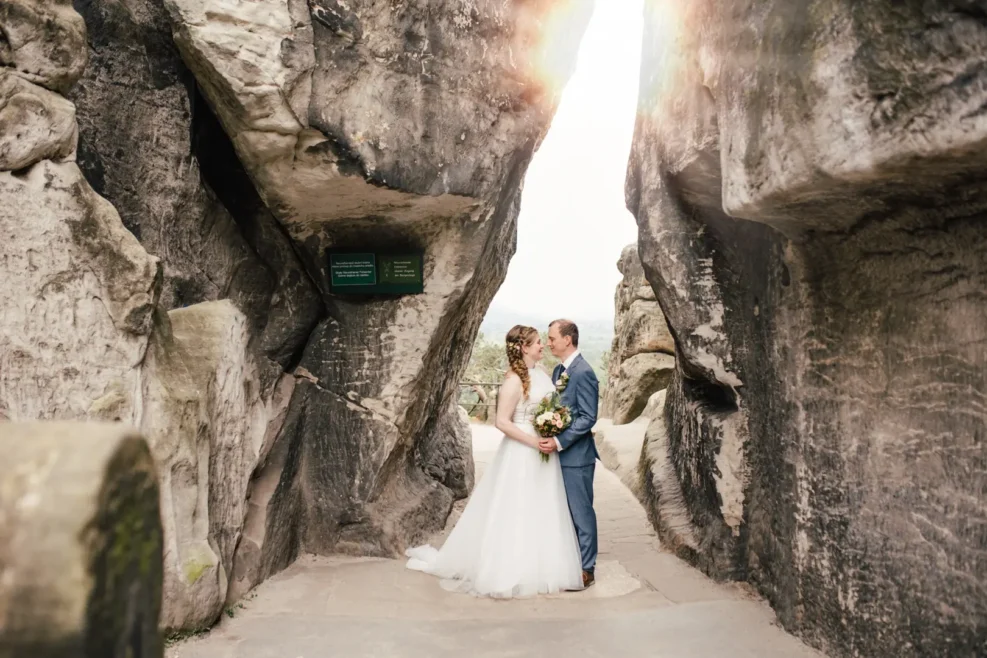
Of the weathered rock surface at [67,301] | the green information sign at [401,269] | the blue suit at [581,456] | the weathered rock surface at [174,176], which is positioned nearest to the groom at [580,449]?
the blue suit at [581,456]

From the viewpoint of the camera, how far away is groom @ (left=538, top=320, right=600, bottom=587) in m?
5.38

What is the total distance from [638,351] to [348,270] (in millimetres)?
8769

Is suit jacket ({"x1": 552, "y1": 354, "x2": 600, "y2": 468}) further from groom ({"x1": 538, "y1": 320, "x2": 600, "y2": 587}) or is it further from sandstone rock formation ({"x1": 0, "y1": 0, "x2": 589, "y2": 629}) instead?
sandstone rock formation ({"x1": 0, "y1": 0, "x2": 589, "y2": 629})

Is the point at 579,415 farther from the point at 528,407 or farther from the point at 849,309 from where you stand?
the point at 849,309

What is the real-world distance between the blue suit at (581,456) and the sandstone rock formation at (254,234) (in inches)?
54.6

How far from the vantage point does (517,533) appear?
208 inches

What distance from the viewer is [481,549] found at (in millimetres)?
5344

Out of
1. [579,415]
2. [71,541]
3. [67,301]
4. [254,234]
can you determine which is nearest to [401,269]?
[254,234]

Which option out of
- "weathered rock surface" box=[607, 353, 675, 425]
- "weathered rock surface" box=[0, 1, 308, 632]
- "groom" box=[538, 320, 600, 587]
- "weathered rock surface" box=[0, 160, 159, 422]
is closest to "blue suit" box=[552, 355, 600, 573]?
"groom" box=[538, 320, 600, 587]

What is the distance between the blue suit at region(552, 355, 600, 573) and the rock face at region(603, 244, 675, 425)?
764 centimetres

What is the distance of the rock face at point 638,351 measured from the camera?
522 inches

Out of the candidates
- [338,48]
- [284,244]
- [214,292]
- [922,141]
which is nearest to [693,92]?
[338,48]

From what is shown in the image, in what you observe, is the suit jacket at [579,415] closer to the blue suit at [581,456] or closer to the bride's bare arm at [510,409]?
the blue suit at [581,456]

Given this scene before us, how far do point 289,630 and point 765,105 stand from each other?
389 centimetres
